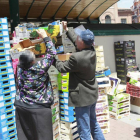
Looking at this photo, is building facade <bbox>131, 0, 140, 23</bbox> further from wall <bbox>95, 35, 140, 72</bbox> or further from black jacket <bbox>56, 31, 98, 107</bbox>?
black jacket <bbox>56, 31, 98, 107</bbox>

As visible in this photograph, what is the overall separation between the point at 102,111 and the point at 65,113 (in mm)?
1136

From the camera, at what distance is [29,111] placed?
8.57ft

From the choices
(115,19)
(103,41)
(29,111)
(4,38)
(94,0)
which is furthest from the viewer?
(115,19)

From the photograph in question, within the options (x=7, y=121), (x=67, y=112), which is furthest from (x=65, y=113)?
(x=7, y=121)

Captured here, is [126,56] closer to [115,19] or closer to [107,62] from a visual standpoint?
[107,62]

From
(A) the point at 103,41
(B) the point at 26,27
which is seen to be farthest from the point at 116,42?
(B) the point at 26,27

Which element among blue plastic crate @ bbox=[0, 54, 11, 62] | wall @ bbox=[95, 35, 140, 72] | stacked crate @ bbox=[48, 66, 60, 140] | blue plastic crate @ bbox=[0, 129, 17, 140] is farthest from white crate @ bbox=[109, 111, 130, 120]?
wall @ bbox=[95, 35, 140, 72]

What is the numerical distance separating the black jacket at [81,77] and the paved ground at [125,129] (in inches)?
75.4

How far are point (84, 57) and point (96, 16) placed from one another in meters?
14.0

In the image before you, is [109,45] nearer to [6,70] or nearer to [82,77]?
[6,70]

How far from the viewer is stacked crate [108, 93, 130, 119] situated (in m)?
5.37

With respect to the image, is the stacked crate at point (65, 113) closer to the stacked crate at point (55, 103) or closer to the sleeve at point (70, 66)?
the stacked crate at point (55, 103)

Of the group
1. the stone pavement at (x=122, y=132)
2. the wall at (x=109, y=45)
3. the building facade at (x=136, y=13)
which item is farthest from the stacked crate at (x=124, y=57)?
the building facade at (x=136, y=13)

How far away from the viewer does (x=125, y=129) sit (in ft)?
15.3
